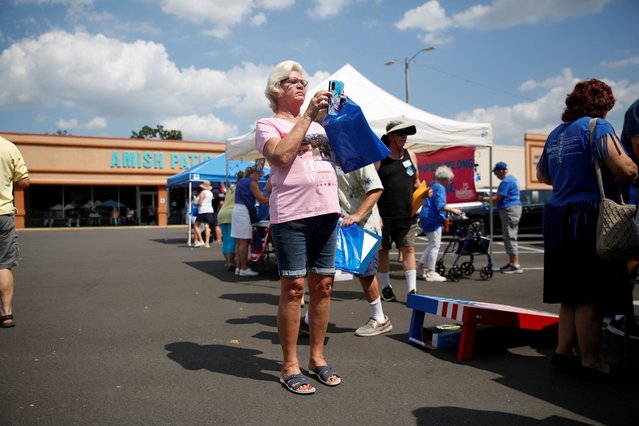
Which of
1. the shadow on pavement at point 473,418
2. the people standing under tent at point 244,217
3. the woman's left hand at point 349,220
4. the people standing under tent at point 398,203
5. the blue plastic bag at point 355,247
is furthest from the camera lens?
the people standing under tent at point 244,217

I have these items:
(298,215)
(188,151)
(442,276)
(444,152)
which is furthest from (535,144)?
(298,215)

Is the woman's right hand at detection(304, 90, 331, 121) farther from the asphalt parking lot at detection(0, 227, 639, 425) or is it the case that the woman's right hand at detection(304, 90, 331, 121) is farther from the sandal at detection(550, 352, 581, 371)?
the sandal at detection(550, 352, 581, 371)

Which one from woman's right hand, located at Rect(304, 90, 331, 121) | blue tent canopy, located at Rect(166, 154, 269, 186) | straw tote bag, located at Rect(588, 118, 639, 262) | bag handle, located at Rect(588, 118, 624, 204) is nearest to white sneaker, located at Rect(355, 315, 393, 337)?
straw tote bag, located at Rect(588, 118, 639, 262)

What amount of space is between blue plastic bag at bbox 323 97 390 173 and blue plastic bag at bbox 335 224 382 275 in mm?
831

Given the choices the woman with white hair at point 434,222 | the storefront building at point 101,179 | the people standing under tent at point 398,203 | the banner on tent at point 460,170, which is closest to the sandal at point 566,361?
the people standing under tent at point 398,203

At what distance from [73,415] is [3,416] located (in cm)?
37

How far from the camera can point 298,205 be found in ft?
9.59

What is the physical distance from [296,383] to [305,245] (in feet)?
2.74

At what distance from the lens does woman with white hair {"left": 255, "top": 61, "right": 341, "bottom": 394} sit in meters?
2.88

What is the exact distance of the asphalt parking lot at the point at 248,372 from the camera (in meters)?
2.63

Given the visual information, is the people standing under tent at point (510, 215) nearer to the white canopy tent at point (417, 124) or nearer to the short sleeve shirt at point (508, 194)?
the short sleeve shirt at point (508, 194)

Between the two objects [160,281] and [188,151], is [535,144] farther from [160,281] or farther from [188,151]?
[160,281]

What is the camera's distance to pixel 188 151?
34375 millimetres

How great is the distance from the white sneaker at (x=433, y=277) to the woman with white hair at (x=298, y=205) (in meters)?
4.65
